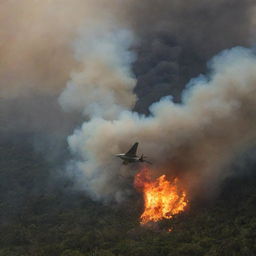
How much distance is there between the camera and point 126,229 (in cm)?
14250

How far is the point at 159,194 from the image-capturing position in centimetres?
13562

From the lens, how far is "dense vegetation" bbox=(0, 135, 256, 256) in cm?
12119

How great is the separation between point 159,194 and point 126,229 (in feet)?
51.8

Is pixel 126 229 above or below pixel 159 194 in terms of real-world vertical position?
below

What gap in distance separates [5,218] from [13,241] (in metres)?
23.9

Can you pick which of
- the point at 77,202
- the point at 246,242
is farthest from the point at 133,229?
the point at 77,202

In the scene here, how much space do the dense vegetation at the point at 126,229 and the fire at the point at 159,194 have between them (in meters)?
3.07

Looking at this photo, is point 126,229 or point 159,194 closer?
point 159,194

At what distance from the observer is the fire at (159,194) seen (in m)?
136

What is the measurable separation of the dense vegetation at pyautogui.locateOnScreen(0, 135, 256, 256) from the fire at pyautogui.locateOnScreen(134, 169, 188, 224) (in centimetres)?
307

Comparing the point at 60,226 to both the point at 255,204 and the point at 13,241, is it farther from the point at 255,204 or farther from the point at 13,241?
the point at 255,204

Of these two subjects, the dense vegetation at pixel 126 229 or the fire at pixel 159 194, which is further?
the fire at pixel 159 194

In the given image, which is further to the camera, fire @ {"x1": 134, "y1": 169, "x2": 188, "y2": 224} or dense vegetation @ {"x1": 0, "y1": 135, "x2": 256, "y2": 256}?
fire @ {"x1": 134, "y1": 169, "x2": 188, "y2": 224}

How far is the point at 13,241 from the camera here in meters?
145
